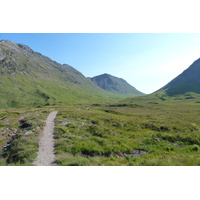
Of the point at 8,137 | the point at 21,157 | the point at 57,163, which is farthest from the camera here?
the point at 8,137

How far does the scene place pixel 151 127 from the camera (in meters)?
27.2

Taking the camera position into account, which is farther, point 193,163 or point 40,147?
point 40,147

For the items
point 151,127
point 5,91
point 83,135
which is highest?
point 5,91

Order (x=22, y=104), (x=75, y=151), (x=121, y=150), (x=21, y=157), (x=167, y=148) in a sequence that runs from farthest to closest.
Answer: (x=22, y=104), (x=167, y=148), (x=121, y=150), (x=75, y=151), (x=21, y=157)

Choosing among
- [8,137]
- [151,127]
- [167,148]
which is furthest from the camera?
[151,127]

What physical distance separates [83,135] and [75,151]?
6001mm

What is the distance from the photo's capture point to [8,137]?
17.9 m

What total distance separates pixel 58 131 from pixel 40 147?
542 cm

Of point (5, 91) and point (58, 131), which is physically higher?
point (5, 91)

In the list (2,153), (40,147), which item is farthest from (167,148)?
(2,153)

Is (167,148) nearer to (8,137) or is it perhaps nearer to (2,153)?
(2,153)

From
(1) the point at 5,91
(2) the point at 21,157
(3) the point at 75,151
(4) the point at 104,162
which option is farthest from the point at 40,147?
(1) the point at 5,91

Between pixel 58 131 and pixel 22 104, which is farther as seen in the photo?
pixel 22 104

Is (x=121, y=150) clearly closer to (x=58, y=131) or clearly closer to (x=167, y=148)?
(x=167, y=148)
